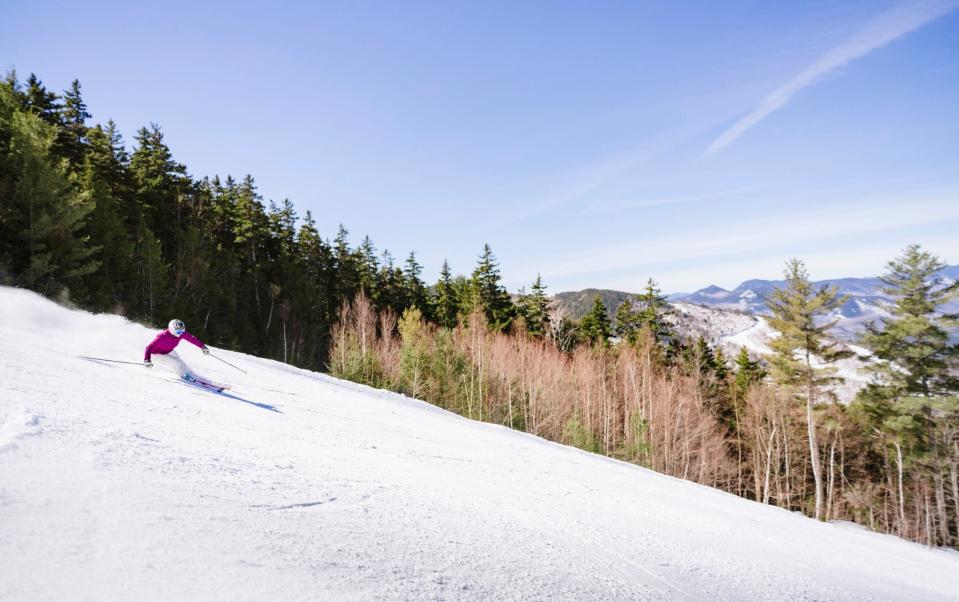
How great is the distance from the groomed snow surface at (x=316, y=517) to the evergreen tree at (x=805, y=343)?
22182 millimetres

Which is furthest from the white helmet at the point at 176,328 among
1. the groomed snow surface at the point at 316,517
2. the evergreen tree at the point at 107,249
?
the evergreen tree at the point at 107,249

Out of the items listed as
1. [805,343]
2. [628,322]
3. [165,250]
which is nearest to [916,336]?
[805,343]

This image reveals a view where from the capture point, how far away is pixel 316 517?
140 inches

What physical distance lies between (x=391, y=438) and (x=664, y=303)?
145ft

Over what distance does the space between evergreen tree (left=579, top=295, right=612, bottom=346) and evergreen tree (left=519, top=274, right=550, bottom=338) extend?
5.51 metres

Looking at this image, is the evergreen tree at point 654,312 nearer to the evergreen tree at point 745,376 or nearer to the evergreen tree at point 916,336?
the evergreen tree at point 745,376

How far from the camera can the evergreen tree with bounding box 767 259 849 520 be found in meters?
27.4

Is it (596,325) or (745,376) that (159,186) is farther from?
(745,376)

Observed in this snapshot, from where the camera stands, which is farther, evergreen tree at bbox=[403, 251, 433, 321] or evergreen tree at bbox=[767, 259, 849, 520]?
evergreen tree at bbox=[403, 251, 433, 321]

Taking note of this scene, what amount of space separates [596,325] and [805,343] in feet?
88.4

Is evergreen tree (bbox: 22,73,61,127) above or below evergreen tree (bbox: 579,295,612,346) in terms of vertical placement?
above

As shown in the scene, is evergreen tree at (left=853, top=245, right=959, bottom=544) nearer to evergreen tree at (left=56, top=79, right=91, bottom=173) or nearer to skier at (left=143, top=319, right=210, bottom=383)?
skier at (left=143, top=319, right=210, bottom=383)

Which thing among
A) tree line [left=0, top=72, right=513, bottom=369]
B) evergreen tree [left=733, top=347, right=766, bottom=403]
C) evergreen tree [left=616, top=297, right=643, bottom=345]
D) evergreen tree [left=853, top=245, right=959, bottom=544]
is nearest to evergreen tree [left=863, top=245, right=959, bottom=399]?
evergreen tree [left=853, top=245, right=959, bottom=544]

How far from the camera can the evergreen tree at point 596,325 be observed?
52.9m
